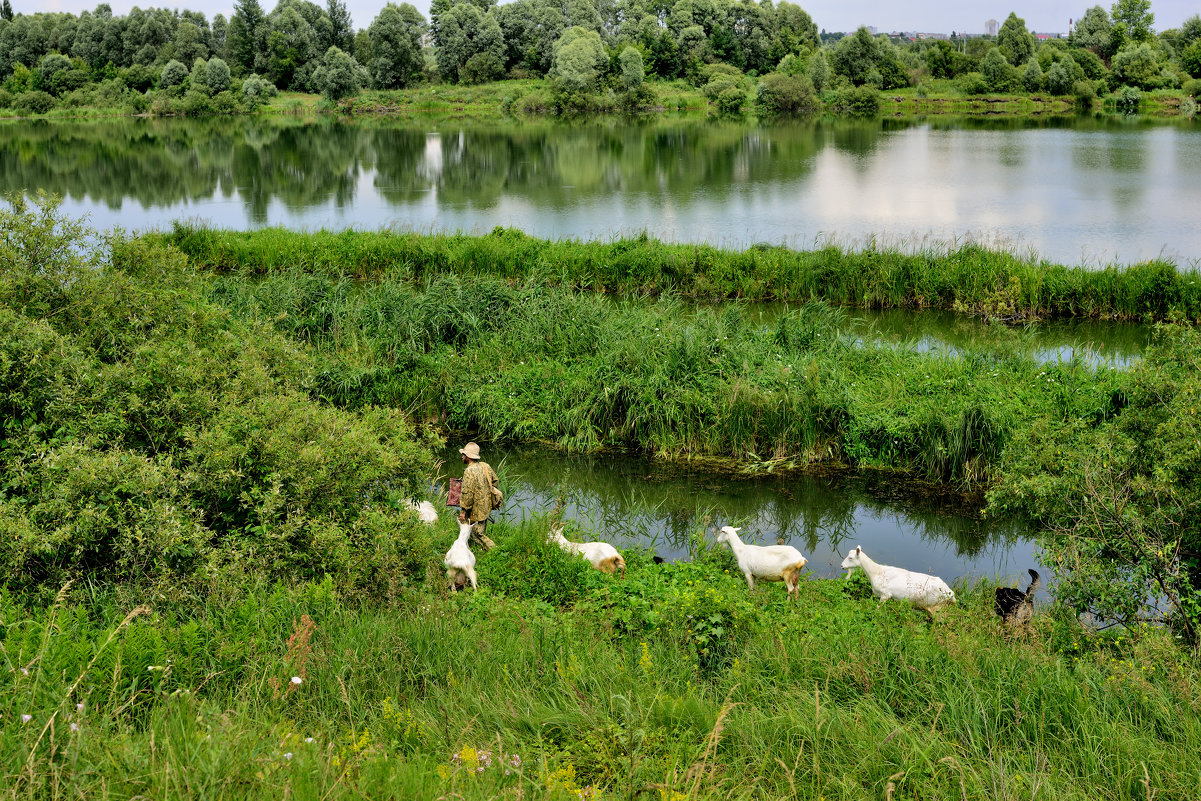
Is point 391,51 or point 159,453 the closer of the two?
point 159,453

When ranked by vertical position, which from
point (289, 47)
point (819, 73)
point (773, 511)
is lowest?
point (773, 511)

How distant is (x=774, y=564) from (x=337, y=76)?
3390 inches

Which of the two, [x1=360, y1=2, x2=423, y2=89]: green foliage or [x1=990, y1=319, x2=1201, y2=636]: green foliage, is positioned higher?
[x1=360, y1=2, x2=423, y2=89]: green foliage

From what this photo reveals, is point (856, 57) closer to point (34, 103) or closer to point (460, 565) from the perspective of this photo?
point (34, 103)

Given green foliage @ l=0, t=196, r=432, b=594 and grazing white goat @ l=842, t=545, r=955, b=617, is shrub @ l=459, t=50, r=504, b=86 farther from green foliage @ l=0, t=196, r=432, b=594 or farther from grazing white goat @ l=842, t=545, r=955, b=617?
grazing white goat @ l=842, t=545, r=955, b=617

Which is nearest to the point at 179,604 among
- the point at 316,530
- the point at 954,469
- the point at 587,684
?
the point at 316,530

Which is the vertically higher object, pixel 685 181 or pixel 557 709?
pixel 685 181

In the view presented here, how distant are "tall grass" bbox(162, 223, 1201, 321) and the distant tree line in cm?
6234

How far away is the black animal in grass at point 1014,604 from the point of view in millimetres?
7449

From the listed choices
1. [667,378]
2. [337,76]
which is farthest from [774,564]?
[337,76]

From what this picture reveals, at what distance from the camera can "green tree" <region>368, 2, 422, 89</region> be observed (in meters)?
88.6

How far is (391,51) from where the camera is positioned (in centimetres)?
8938

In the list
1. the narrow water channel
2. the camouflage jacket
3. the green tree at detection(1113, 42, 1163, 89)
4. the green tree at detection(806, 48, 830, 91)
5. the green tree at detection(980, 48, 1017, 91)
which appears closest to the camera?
the camouflage jacket

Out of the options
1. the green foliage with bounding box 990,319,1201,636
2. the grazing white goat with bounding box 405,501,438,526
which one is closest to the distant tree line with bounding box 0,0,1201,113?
the grazing white goat with bounding box 405,501,438,526
